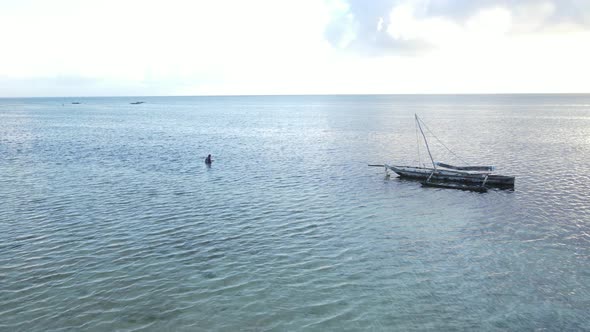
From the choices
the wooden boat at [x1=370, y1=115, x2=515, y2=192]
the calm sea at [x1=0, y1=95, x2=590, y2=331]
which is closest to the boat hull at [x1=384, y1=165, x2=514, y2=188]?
the wooden boat at [x1=370, y1=115, x2=515, y2=192]

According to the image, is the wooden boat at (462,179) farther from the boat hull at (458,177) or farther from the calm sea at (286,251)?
the calm sea at (286,251)

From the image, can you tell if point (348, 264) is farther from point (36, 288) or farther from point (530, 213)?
point (530, 213)

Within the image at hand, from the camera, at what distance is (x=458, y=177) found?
129ft

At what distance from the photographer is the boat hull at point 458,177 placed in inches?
1486

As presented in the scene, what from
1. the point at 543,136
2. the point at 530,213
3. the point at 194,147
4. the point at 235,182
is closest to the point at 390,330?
the point at 530,213

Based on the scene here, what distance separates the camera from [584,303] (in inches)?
665

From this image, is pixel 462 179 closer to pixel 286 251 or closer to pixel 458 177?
pixel 458 177

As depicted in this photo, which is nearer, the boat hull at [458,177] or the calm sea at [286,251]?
the calm sea at [286,251]

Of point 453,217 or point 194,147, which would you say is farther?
point 194,147

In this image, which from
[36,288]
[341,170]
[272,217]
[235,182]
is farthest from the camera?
[341,170]

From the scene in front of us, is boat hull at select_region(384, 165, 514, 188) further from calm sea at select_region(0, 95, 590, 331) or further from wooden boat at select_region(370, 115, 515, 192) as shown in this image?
calm sea at select_region(0, 95, 590, 331)

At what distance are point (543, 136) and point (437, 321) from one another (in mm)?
81072

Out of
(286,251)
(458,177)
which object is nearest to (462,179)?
(458,177)

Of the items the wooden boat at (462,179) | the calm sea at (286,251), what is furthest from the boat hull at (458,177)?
the calm sea at (286,251)
